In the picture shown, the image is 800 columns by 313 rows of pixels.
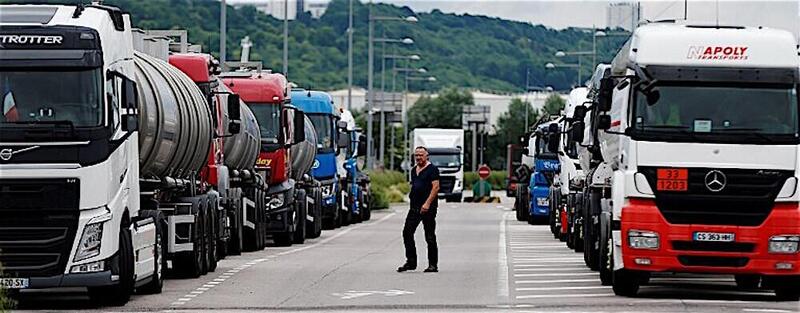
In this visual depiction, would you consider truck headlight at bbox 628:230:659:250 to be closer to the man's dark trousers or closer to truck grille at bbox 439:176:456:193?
the man's dark trousers

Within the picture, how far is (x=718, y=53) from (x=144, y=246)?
6.72 meters

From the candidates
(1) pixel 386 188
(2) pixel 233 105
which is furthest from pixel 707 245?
(1) pixel 386 188

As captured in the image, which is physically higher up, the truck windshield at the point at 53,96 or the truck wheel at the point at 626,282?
the truck windshield at the point at 53,96

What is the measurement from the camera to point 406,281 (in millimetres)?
24172

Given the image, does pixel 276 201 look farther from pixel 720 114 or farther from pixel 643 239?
pixel 720 114

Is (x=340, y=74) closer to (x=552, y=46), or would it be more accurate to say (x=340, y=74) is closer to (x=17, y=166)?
(x=552, y=46)

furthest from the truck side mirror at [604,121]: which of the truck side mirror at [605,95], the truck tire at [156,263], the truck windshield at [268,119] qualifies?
the truck windshield at [268,119]

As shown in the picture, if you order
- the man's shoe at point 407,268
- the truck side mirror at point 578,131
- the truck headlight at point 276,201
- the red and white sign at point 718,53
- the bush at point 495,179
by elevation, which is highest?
the red and white sign at point 718,53

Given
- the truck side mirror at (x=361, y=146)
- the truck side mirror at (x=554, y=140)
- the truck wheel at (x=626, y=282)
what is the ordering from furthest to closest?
the truck side mirror at (x=361, y=146)
the truck side mirror at (x=554, y=140)
the truck wheel at (x=626, y=282)

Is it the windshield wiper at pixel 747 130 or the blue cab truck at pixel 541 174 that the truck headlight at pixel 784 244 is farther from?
the blue cab truck at pixel 541 174

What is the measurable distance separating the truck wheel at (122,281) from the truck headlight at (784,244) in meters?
7.01

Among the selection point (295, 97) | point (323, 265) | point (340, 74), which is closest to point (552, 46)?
point (340, 74)

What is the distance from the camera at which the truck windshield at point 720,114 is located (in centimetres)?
2080

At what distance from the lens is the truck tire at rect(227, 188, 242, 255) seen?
31409 mm
